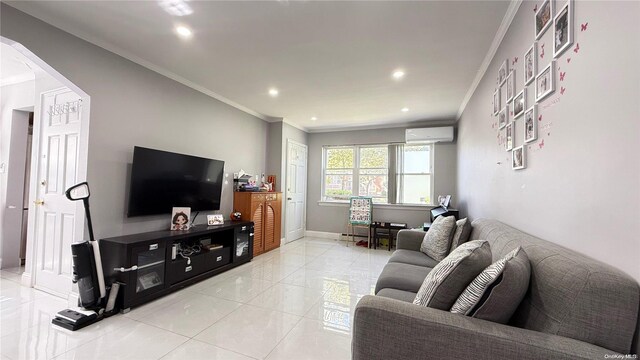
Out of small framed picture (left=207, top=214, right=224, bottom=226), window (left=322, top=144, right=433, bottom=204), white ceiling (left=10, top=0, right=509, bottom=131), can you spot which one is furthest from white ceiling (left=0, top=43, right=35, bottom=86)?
window (left=322, top=144, right=433, bottom=204)

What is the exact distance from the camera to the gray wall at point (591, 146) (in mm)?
886

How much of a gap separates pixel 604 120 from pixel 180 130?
152 inches

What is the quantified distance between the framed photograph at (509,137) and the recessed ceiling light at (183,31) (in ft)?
9.36

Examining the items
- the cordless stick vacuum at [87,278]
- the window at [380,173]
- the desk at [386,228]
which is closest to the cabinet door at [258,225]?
the window at [380,173]

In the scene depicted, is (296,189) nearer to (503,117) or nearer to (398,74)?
(398,74)

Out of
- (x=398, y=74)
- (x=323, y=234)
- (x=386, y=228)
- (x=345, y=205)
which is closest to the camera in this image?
(x=398, y=74)

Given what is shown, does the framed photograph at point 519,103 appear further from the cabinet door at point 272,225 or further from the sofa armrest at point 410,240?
the cabinet door at point 272,225

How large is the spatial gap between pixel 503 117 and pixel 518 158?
1.73 feet

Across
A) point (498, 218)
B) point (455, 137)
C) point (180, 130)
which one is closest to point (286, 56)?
point (180, 130)

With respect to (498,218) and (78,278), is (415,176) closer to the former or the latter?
(498,218)

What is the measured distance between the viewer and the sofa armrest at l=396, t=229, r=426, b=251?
2.98 m

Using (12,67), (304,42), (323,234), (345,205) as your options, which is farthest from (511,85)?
(12,67)

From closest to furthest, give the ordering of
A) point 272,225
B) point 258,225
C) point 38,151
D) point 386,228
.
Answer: point 38,151, point 258,225, point 272,225, point 386,228

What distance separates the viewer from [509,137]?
198 cm
